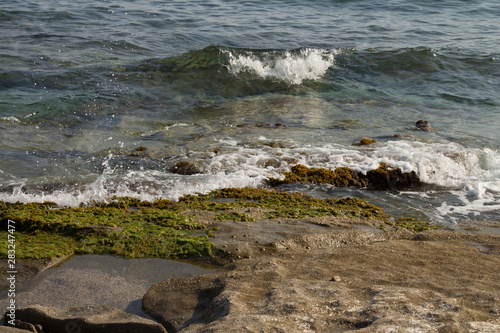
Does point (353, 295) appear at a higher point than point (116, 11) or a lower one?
lower

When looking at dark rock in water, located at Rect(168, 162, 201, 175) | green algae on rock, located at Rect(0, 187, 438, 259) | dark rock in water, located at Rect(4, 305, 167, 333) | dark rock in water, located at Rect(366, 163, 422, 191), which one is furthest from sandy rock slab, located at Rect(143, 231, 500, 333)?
dark rock in water, located at Rect(168, 162, 201, 175)

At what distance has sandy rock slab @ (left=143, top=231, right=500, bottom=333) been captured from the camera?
3.38 metres

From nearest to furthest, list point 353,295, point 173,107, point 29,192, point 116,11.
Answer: point 353,295 → point 29,192 → point 173,107 → point 116,11

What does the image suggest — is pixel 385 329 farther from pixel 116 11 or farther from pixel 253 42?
pixel 116 11

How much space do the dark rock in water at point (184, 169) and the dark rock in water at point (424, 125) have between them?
555 centimetres

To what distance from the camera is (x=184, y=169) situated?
313 inches

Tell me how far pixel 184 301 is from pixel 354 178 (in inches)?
173

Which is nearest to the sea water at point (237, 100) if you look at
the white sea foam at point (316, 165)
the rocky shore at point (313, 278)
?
the white sea foam at point (316, 165)

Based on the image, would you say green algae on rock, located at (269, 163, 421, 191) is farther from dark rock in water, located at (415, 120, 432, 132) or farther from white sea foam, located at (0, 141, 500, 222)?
dark rock in water, located at (415, 120, 432, 132)

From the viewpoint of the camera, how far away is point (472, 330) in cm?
323

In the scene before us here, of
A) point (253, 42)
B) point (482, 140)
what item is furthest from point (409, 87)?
point (253, 42)

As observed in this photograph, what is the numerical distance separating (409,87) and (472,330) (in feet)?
39.4

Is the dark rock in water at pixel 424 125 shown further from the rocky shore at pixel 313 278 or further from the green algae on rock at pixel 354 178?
the rocky shore at pixel 313 278

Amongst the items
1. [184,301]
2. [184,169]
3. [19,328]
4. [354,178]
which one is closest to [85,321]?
[19,328]
